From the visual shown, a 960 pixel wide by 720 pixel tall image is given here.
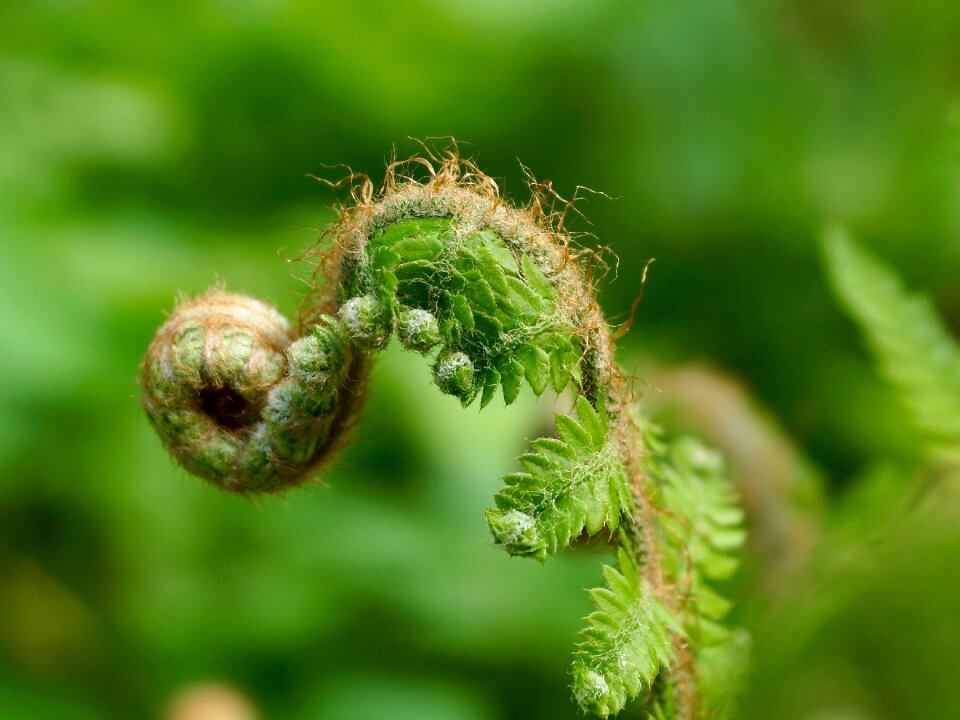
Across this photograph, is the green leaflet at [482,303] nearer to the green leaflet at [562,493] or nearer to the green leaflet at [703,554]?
the green leaflet at [562,493]

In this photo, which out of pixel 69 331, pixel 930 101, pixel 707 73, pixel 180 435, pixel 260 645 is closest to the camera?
pixel 180 435

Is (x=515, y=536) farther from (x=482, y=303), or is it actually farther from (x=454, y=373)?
(x=482, y=303)

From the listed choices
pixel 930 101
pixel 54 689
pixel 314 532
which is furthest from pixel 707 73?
pixel 54 689

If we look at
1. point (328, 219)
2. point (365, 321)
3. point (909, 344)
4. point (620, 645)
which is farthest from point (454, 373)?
point (328, 219)

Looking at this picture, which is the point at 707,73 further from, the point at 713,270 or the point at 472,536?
the point at 472,536

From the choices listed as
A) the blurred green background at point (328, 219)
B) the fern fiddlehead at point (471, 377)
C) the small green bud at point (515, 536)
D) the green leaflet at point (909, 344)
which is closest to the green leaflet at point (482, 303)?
the fern fiddlehead at point (471, 377)
